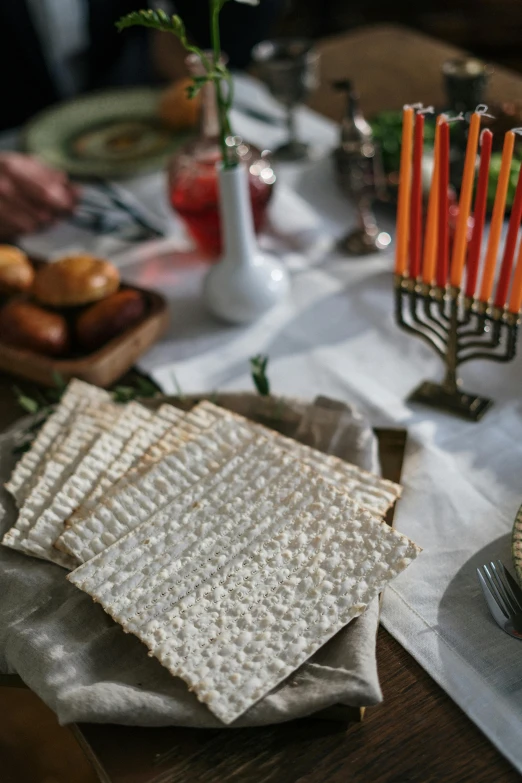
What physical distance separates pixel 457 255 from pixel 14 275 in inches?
28.7

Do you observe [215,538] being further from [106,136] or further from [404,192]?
[106,136]

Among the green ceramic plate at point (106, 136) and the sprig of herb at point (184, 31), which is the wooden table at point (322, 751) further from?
the green ceramic plate at point (106, 136)

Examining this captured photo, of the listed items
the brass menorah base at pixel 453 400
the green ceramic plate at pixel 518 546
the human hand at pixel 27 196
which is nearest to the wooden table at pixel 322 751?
the green ceramic plate at pixel 518 546

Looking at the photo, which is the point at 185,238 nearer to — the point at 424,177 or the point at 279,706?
the point at 424,177

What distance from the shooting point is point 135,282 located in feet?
4.73

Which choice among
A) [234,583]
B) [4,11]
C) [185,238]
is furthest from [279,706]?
[4,11]

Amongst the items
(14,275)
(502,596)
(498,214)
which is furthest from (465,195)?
(14,275)

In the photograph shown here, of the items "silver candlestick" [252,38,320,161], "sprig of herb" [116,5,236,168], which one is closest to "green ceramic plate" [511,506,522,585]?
"sprig of herb" [116,5,236,168]

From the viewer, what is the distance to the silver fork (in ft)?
2.52

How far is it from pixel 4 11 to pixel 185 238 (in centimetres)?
130

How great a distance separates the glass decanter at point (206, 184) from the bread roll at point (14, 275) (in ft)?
0.92

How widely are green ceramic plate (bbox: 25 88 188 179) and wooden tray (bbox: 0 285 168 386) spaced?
24.1 inches

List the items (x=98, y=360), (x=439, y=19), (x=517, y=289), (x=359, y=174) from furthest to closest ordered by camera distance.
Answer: (x=439, y=19), (x=359, y=174), (x=98, y=360), (x=517, y=289)

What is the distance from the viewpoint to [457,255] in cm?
95
